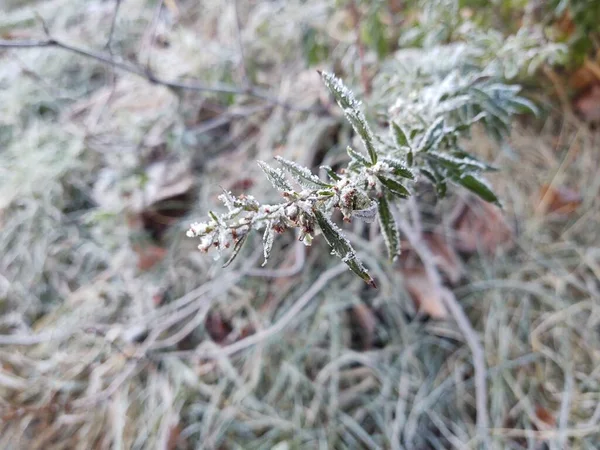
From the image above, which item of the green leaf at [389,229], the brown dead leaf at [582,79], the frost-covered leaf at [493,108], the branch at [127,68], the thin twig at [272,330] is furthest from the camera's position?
the brown dead leaf at [582,79]

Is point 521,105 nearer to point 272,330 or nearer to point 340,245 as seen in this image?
point 340,245

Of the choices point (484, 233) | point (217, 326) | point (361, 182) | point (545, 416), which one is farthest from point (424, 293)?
point (361, 182)

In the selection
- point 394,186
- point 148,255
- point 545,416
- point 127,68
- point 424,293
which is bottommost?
point 545,416

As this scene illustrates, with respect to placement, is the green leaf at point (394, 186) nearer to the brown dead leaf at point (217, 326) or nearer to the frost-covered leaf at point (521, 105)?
Result: the frost-covered leaf at point (521, 105)

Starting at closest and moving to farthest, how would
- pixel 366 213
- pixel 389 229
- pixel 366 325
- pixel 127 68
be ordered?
pixel 366 213
pixel 389 229
pixel 127 68
pixel 366 325

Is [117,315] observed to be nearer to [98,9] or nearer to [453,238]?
[453,238]

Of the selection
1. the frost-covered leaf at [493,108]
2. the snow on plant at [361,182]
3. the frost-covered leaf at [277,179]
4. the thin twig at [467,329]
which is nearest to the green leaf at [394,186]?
the snow on plant at [361,182]
